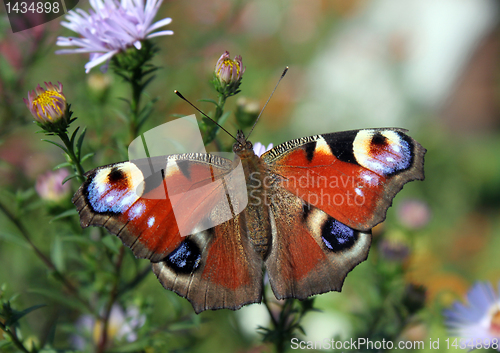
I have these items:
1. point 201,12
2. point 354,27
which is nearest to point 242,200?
point 201,12

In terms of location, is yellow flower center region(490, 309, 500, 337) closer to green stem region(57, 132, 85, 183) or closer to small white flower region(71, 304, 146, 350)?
small white flower region(71, 304, 146, 350)

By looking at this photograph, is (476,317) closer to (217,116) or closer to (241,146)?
(241,146)

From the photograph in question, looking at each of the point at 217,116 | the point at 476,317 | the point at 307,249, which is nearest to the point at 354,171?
the point at 307,249

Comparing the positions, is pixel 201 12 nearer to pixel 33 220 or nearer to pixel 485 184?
pixel 33 220

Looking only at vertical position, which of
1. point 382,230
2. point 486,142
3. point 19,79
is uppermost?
point 19,79

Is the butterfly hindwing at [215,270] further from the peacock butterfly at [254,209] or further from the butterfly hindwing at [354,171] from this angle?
the butterfly hindwing at [354,171]

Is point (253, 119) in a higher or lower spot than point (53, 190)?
higher

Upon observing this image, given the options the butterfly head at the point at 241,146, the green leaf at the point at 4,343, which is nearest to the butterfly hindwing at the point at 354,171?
the butterfly head at the point at 241,146
